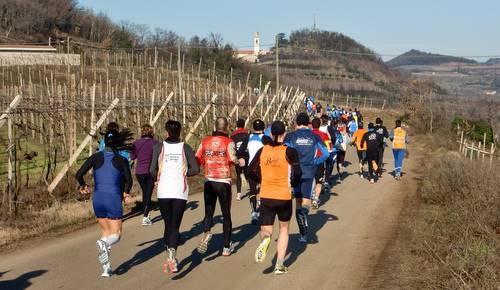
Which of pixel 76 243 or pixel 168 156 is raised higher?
pixel 168 156

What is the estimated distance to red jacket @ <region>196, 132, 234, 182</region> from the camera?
8.91m

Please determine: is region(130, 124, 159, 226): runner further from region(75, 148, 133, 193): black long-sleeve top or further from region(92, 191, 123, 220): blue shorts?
region(92, 191, 123, 220): blue shorts

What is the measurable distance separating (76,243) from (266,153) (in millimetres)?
3923

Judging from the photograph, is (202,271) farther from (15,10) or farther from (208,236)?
(15,10)

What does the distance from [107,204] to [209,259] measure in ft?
6.16

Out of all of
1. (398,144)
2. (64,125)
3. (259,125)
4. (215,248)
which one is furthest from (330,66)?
(215,248)

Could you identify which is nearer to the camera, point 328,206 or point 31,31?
point 328,206

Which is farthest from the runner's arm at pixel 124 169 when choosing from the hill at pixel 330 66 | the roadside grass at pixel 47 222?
the hill at pixel 330 66

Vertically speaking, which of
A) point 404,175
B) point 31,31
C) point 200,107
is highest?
point 31,31

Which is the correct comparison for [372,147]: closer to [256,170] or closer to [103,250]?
[256,170]

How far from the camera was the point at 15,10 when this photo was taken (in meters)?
87.2

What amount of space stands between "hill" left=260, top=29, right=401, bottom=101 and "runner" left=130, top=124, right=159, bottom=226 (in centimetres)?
8117

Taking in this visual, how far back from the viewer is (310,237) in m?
10.4

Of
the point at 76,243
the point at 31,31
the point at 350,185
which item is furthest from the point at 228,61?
the point at 76,243
